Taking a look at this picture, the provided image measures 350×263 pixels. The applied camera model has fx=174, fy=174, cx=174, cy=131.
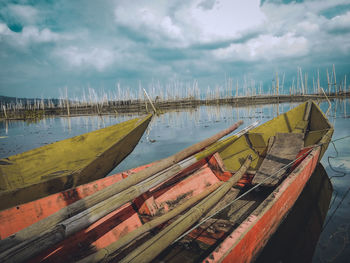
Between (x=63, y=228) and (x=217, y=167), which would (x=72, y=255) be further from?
(x=217, y=167)

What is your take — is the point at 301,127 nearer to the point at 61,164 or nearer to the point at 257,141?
the point at 257,141

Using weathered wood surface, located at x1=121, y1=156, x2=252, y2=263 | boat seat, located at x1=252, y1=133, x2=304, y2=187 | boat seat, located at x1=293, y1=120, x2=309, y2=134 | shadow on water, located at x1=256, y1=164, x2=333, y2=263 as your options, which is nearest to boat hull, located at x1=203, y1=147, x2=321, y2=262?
weathered wood surface, located at x1=121, y1=156, x2=252, y2=263

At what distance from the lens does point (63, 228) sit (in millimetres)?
2016

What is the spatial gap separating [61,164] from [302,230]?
21.3ft

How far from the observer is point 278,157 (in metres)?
5.44

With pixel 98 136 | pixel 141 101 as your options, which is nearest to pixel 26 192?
pixel 98 136

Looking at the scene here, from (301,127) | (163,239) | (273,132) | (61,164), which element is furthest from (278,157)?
(61,164)

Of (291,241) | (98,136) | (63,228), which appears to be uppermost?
(98,136)

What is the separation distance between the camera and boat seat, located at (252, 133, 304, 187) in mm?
4512

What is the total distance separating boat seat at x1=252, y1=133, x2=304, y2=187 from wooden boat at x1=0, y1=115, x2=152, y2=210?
4.15 meters

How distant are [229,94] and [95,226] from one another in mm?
67773

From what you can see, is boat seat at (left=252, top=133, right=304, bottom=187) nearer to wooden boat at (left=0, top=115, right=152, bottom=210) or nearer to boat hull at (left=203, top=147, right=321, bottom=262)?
boat hull at (left=203, top=147, right=321, bottom=262)

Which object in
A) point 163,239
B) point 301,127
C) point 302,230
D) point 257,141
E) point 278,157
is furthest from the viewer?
point 301,127

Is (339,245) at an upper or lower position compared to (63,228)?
lower
